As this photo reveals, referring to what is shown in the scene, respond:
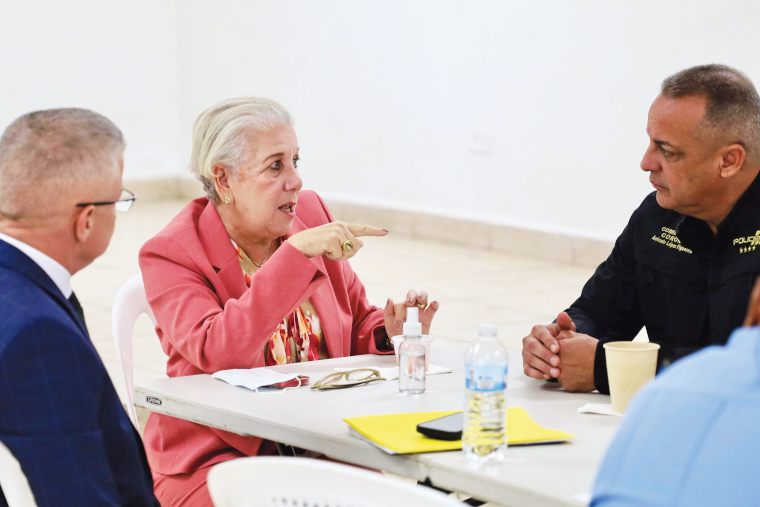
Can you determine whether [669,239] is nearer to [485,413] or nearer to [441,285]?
[485,413]

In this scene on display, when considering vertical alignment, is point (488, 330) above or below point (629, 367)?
above

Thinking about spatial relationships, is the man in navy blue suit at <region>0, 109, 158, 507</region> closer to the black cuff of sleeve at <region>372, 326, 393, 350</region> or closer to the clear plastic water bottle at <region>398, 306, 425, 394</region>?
the clear plastic water bottle at <region>398, 306, 425, 394</region>

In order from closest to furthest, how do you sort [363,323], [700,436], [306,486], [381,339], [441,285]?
[700,436] → [306,486] → [381,339] → [363,323] → [441,285]

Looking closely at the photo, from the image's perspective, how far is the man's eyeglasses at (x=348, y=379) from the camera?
2135mm

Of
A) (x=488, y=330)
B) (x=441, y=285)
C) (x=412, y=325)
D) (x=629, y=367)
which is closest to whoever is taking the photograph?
(x=488, y=330)

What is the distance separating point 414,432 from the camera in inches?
70.2

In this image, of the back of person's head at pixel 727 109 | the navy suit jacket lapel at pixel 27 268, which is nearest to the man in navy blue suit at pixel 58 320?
the navy suit jacket lapel at pixel 27 268

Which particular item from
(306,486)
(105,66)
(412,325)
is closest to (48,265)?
(306,486)

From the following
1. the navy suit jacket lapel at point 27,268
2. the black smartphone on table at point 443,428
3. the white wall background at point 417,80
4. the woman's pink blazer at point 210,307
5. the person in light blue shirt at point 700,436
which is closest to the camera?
the person in light blue shirt at point 700,436

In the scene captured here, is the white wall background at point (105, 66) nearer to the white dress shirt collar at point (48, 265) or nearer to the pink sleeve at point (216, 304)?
the pink sleeve at point (216, 304)

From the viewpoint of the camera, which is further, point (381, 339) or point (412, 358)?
point (381, 339)

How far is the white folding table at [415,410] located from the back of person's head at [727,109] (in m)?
0.71

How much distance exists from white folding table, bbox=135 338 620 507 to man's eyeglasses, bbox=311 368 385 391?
2 centimetres

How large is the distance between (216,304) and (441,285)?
431 centimetres
